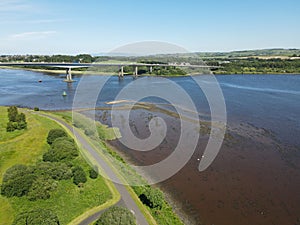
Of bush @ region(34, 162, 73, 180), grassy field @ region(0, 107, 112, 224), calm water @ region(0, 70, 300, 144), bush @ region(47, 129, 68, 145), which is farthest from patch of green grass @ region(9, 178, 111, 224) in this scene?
calm water @ region(0, 70, 300, 144)

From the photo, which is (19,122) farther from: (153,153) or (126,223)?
(126,223)

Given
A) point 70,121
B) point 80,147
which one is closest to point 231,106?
point 70,121

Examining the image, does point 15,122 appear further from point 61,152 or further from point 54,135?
point 61,152

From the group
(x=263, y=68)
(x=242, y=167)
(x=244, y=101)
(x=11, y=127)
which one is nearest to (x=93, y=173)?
(x=242, y=167)

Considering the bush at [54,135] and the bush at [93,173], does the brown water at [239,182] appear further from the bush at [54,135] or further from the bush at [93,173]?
the bush at [54,135]

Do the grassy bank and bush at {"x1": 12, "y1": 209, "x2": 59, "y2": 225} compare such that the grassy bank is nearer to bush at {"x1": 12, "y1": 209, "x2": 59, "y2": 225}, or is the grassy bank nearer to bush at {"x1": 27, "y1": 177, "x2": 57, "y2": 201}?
bush at {"x1": 27, "y1": 177, "x2": 57, "y2": 201}

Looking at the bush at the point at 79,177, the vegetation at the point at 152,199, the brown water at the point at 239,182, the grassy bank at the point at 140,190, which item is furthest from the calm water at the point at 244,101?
the bush at the point at 79,177
